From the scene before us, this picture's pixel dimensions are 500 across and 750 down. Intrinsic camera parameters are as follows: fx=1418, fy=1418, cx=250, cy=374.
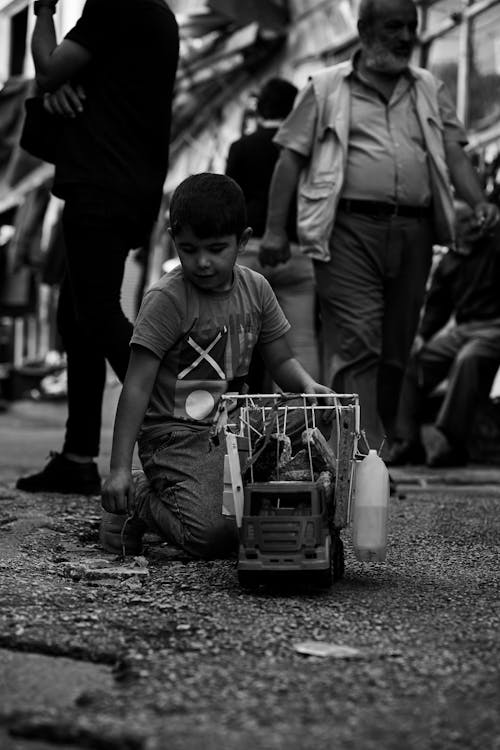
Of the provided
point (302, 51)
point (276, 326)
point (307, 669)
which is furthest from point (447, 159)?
point (302, 51)

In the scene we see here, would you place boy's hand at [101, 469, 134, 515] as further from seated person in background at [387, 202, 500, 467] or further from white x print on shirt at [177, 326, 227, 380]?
seated person in background at [387, 202, 500, 467]

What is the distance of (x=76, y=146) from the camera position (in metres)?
5.34

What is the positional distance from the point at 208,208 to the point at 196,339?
42 centimetres

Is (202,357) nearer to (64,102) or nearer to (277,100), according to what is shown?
(64,102)

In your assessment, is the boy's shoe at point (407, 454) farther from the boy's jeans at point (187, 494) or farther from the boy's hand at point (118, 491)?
the boy's hand at point (118, 491)

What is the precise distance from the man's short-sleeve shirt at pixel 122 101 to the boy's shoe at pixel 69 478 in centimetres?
105

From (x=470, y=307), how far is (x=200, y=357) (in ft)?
16.0

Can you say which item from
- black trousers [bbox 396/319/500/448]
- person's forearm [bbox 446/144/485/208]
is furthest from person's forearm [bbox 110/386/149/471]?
black trousers [bbox 396/319/500/448]

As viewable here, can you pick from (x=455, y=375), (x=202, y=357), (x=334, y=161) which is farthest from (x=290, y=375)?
(x=455, y=375)

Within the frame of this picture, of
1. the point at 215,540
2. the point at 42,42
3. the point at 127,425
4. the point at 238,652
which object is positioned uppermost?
the point at 42,42

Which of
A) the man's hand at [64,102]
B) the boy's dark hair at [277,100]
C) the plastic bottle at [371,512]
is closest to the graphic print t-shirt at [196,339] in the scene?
the plastic bottle at [371,512]

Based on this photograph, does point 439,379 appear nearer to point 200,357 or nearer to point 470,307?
point 470,307

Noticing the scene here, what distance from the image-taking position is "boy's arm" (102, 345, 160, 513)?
12.2 feet

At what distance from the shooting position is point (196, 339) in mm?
4113
